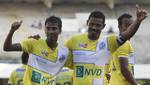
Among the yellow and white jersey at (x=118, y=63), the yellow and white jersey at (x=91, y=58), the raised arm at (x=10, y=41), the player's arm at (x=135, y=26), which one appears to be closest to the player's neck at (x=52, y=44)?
the yellow and white jersey at (x=91, y=58)

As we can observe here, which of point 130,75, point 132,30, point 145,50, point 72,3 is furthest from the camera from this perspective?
point 72,3

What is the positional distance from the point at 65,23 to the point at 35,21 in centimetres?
129

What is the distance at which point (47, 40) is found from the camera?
6.55m

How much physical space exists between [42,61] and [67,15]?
645 inches

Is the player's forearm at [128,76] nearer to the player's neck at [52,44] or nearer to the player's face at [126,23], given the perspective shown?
the player's face at [126,23]

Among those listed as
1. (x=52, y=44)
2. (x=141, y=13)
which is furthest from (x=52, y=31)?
(x=141, y=13)

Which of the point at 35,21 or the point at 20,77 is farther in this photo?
the point at 35,21

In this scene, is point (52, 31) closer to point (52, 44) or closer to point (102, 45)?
point (52, 44)

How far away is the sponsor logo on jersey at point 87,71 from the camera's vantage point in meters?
6.45

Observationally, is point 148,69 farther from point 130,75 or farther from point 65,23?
point 65,23

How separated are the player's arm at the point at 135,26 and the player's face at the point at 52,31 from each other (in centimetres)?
73

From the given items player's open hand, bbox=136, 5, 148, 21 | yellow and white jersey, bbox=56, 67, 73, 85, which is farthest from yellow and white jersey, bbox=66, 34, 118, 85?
yellow and white jersey, bbox=56, 67, 73, 85

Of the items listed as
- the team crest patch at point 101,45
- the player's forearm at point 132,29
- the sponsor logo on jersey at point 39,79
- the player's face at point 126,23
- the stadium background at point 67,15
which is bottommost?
the sponsor logo on jersey at point 39,79

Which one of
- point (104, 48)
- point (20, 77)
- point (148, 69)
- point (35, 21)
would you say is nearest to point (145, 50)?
point (148, 69)
